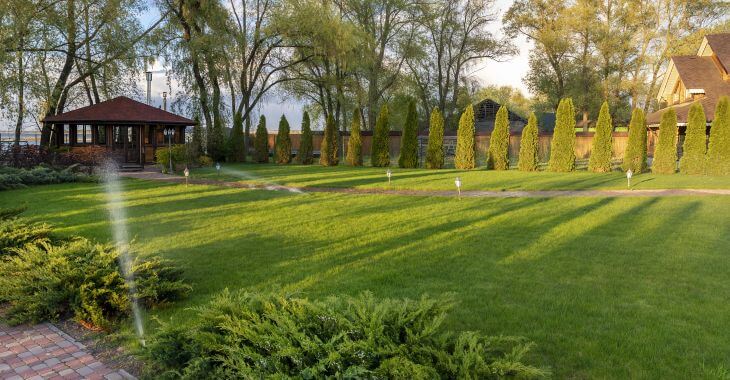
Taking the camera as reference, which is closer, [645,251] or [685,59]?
[645,251]

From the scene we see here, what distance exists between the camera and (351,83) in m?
32.5

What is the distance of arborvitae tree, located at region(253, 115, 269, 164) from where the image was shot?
29.8 meters

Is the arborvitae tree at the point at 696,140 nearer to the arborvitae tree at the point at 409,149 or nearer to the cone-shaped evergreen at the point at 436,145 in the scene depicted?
the cone-shaped evergreen at the point at 436,145

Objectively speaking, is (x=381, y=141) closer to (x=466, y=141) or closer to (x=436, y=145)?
(x=436, y=145)

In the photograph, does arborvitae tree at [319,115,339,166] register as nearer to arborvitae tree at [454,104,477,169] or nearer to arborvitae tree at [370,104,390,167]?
arborvitae tree at [370,104,390,167]

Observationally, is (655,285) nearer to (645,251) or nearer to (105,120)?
(645,251)

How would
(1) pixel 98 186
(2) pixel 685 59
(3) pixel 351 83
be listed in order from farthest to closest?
(3) pixel 351 83 < (2) pixel 685 59 < (1) pixel 98 186

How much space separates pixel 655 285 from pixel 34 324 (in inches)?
241

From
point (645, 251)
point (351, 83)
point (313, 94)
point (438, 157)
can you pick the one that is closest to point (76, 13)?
point (351, 83)

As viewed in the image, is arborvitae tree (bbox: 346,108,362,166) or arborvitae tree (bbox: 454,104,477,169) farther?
arborvitae tree (bbox: 346,108,362,166)

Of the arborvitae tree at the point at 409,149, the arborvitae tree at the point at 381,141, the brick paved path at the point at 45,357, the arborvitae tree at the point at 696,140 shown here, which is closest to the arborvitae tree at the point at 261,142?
the arborvitae tree at the point at 381,141

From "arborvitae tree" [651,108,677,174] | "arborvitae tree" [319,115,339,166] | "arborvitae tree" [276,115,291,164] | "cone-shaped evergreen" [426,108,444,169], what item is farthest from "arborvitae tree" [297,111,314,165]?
"arborvitae tree" [651,108,677,174]

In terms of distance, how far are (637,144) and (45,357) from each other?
2218cm

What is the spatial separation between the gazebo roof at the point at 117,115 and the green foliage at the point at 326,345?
23488 millimetres
